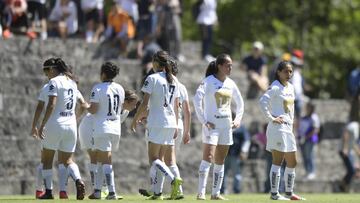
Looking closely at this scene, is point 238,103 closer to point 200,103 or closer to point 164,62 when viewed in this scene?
point 200,103

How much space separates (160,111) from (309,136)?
1249 cm

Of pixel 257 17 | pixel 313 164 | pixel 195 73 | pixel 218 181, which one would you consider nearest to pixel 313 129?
pixel 313 164

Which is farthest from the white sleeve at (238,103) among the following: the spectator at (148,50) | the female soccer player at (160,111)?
the spectator at (148,50)

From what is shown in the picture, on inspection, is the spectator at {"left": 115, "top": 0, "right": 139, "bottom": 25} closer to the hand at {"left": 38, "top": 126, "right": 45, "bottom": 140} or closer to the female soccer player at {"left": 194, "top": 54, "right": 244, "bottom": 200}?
the female soccer player at {"left": 194, "top": 54, "right": 244, "bottom": 200}

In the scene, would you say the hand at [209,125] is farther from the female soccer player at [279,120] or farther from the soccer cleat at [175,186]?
the soccer cleat at [175,186]

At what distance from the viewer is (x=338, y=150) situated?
1457 inches

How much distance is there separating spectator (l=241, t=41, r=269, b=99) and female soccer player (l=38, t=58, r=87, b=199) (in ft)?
43.8

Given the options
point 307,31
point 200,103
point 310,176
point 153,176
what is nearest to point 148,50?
point 310,176

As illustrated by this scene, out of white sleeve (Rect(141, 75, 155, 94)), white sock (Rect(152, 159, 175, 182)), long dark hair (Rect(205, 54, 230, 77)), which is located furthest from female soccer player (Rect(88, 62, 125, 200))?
long dark hair (Rect(205, 54, 230, 77))

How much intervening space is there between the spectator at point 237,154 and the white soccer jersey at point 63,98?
843 centimetres

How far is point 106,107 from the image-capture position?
24.0 m

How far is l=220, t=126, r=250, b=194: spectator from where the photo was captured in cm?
3231

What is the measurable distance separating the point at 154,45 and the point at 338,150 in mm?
5315

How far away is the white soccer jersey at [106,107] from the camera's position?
24.0m
